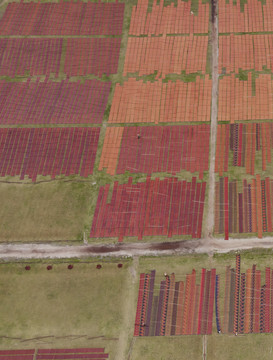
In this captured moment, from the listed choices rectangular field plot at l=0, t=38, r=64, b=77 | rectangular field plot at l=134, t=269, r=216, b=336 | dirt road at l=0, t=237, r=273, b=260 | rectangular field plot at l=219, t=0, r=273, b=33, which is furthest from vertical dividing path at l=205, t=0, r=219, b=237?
rectangular field plot at l=0, t=38, r=64, b=77

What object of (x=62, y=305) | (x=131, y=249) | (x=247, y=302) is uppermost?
(x=131, y=249)

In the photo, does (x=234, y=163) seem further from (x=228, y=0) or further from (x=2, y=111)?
(x=2, y=111)

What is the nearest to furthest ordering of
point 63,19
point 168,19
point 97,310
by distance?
1. point 97,310
2. point 168,19
3. point 63,19

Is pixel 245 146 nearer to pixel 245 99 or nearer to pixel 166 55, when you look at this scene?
pixel 245 99

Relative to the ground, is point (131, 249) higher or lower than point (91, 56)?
lower

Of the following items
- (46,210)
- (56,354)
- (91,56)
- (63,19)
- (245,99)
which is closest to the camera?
(56,354)

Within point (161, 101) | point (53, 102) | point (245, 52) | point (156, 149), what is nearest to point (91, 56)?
point (53, 102)

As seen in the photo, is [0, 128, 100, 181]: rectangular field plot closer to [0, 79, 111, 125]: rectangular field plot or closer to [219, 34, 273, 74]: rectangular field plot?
[0, 79, 111, 125]: rectangular field plot
